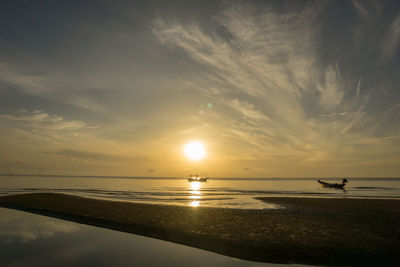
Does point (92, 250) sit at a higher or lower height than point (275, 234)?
lower

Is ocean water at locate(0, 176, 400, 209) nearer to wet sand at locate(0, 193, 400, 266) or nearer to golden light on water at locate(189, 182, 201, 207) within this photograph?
golden light on water at locate(189, 182, 201, 207)

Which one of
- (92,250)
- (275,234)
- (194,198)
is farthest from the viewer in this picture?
(194,198)

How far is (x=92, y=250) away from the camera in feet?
41.7

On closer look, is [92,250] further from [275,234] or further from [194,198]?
[194,198]

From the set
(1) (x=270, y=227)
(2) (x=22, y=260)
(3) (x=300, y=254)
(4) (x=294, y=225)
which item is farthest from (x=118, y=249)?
(4) (x=294, y=225)

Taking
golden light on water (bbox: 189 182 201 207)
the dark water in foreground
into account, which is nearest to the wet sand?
the dark water in foreground

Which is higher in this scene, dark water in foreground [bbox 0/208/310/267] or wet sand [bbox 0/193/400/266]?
wet sand [bbox 0/193/400/266]

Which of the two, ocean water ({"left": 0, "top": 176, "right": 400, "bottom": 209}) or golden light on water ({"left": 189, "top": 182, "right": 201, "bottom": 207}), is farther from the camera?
ocean water ({"left": 0, "top": 176, "right": 400, "bottom": 209})

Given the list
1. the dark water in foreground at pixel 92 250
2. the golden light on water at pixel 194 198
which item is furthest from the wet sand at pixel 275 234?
the golden light on water at pixel 194 198

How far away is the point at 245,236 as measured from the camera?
51.4ft

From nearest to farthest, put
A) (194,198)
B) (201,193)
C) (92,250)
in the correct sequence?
(92,250)
(194,198)
(201,193)

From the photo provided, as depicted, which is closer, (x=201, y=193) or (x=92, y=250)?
(x=92, y=250)

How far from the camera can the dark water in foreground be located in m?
10.9

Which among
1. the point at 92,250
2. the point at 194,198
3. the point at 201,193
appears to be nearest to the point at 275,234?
the point at 92,250
